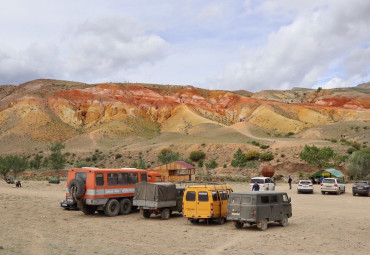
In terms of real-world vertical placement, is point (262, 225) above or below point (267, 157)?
below

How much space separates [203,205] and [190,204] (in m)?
0.70

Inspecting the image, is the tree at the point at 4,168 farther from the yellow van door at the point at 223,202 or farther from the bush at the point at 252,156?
the yellow van door at the point at 223,202

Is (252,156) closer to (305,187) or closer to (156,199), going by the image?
(305,187)

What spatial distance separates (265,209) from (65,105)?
113097mm

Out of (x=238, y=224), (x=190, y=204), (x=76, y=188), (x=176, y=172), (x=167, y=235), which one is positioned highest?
(x=76, y=188)

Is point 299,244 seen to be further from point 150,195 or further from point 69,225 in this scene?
point 69,225

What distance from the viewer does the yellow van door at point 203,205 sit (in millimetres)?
18109

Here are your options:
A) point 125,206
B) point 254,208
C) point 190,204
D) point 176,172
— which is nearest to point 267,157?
point 176,172

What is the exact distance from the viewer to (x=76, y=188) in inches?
814

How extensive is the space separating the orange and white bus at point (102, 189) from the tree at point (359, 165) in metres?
38.7

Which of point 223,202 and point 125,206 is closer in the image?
point 223,202

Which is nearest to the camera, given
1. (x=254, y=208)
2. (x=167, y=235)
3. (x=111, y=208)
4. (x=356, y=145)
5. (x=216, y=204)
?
(x=167, y=235)

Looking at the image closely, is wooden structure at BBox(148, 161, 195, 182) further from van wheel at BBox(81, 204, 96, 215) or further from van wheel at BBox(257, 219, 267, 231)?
van wheel at BBox(257, 219, 267, 231)

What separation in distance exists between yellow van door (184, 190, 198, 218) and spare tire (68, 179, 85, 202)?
6051 millimetres
